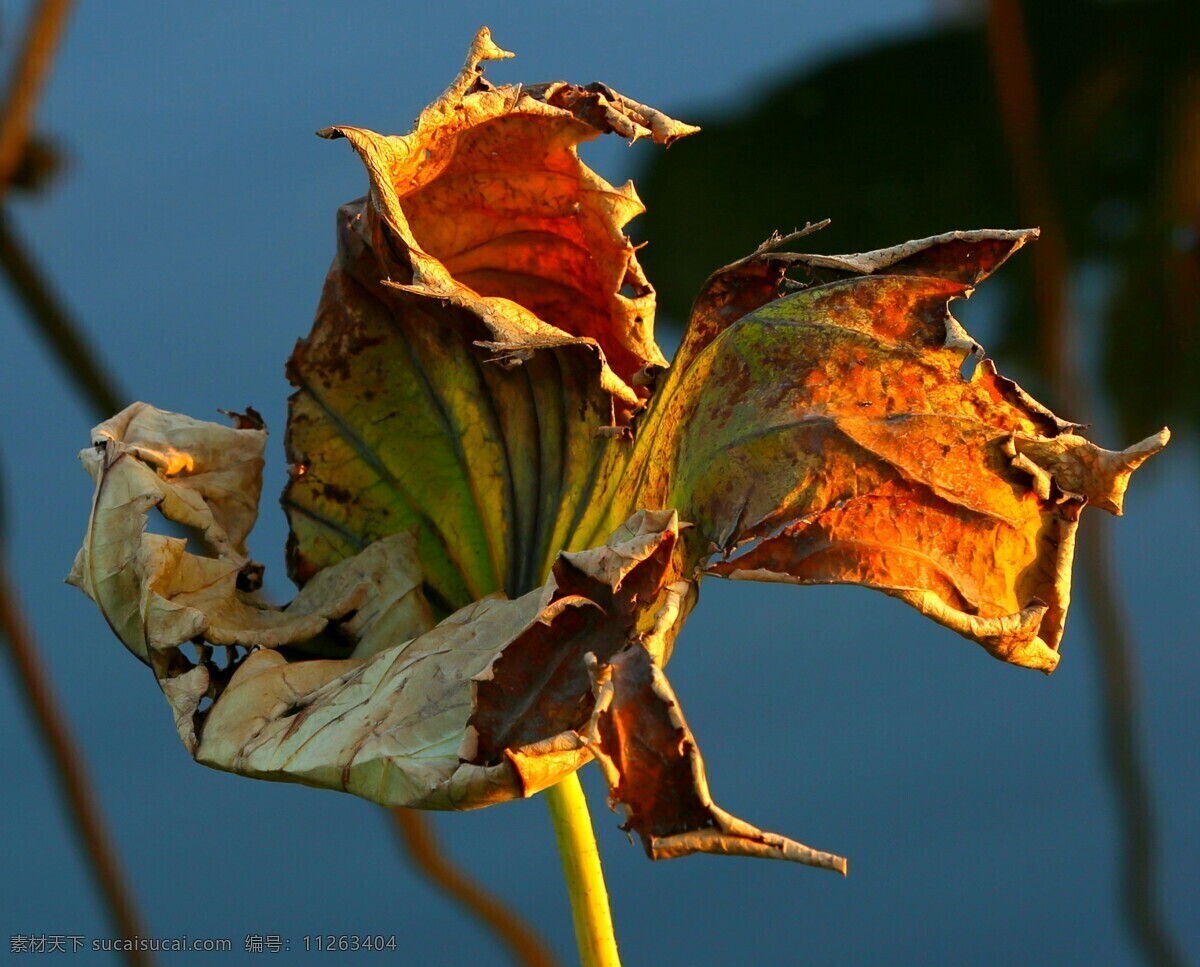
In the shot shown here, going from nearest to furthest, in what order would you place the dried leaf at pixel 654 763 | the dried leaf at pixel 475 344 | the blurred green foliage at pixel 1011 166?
the dried leaf at pixel 654 763
the dried leaf at pixel 475 344
the blurred green foliage at pixel 1011 166

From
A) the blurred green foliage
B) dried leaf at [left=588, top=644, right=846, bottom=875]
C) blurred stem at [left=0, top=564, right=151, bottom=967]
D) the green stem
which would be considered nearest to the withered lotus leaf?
dried leaf at [left=588, top=644, right=846, bottom=875]

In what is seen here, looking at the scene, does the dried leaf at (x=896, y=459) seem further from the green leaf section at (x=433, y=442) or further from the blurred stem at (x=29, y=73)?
the blurred stem at (x=29, y=73)

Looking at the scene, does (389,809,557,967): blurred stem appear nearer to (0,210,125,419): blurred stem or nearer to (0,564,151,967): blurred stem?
(0,564,151,967): blurred stem

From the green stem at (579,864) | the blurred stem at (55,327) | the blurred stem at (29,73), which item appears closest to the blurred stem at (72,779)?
the blurred stem at (55,327)

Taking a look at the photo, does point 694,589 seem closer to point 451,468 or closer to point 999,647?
point 999,647

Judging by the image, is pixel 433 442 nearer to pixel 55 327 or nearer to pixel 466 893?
pixel 466 893

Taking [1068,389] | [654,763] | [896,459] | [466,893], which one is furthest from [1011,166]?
[654,763]

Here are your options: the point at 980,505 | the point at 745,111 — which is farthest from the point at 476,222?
the point at 745,111
